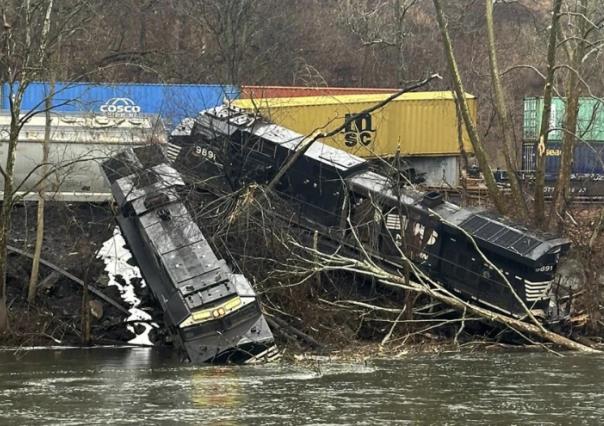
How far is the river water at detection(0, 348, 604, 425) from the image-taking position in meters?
12.4

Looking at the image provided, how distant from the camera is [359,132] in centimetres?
3316

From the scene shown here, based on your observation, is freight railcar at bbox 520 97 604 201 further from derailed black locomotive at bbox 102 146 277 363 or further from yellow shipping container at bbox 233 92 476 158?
derailed black locomotive at bbox 102 146 277 363

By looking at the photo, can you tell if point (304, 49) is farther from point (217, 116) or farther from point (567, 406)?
point (567, 406)

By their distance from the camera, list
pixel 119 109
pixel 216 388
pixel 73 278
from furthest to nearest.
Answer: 1. pixel 119 109
2. pixel 73 278
3. pixel 216 388

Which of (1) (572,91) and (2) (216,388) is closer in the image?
(2) (216,388)

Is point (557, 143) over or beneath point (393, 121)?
beneath

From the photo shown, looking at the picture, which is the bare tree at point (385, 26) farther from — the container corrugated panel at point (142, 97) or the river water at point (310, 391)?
the river water at point (310, 391)

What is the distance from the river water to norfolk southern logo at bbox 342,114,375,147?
15.8 meters

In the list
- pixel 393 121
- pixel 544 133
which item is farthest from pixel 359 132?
pixel 544 133

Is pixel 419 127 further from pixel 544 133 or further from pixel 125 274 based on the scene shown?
pixel 125 274

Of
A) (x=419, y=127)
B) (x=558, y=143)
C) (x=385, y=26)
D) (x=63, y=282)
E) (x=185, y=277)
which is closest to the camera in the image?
(x=185, y=277)

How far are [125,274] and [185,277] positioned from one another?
5.66m

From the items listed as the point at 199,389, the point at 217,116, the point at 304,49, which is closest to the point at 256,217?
the point at 217,116

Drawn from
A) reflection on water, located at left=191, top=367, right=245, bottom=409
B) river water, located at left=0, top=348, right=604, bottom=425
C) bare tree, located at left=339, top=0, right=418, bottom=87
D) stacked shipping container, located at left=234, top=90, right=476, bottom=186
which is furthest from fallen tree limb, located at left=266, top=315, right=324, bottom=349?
bare tree, located at left=339, top=0, right=418, bottom=87
